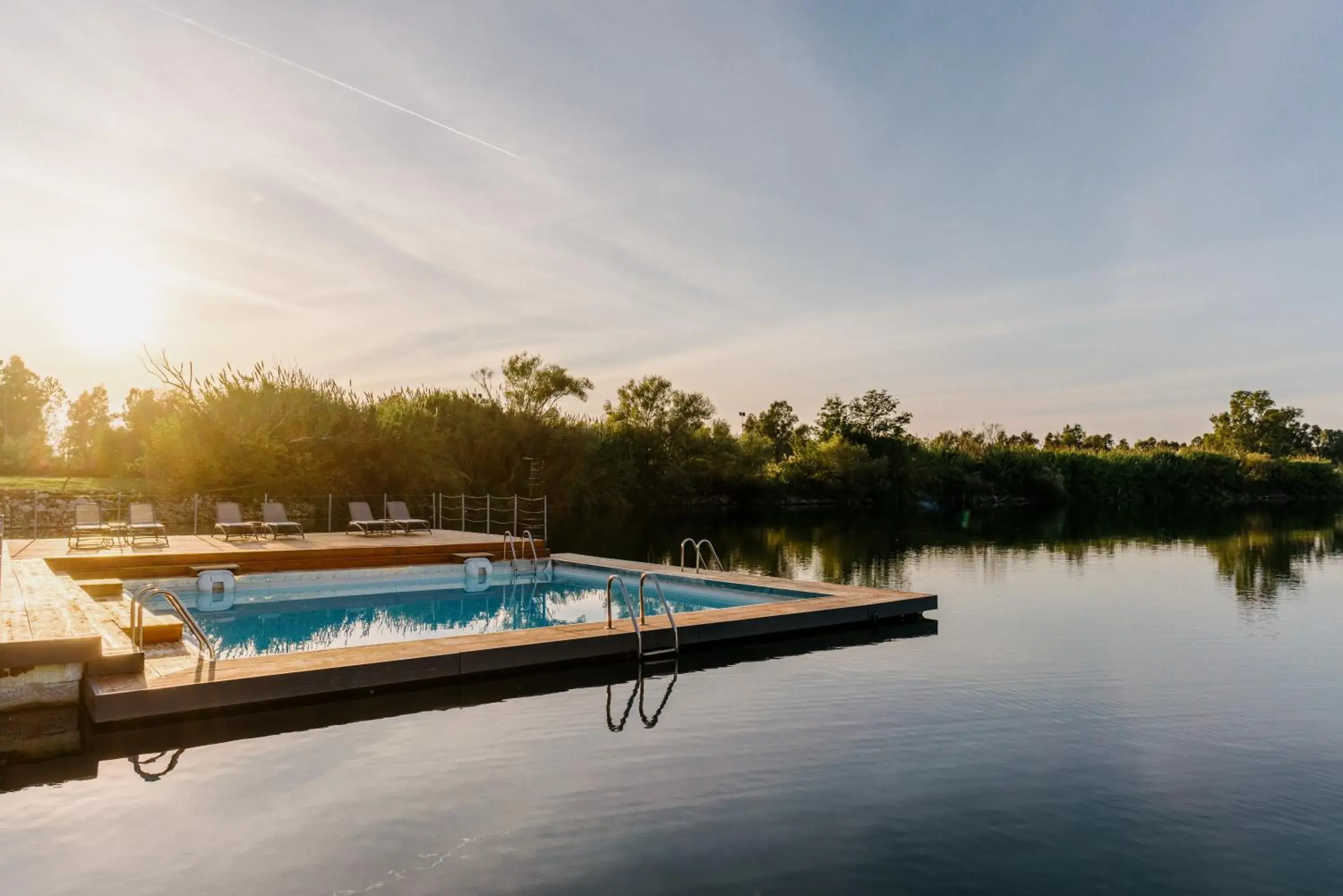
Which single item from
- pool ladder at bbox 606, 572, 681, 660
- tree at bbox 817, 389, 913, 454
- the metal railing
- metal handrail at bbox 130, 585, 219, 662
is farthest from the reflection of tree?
tree at bbox 817, 389, 913, 454

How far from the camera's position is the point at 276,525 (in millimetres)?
14570

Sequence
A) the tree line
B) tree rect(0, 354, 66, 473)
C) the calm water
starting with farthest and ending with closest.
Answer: tree rect(0, 354, 66, 473) → the tree line → the calm water

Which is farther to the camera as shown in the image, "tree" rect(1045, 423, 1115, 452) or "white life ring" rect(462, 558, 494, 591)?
"tree" rect(1045, 423, 1115, 452)

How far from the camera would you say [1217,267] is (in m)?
21.8

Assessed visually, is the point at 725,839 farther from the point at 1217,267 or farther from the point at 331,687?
the point at 1217,267

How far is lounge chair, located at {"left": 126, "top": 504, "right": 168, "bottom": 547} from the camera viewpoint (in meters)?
13.2

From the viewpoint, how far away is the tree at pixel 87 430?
28391mm

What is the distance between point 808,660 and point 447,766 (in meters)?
4.28

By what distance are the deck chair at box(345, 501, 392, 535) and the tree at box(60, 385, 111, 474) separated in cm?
1622

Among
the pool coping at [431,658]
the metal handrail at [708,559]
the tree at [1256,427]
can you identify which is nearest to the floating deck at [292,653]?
the pool coping at [431,658]

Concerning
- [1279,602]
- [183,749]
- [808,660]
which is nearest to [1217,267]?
[1279,602]

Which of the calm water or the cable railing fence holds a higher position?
the cable railing fence

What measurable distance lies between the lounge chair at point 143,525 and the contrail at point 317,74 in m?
6.99

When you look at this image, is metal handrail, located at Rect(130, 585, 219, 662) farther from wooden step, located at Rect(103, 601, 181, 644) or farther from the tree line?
the tree line
